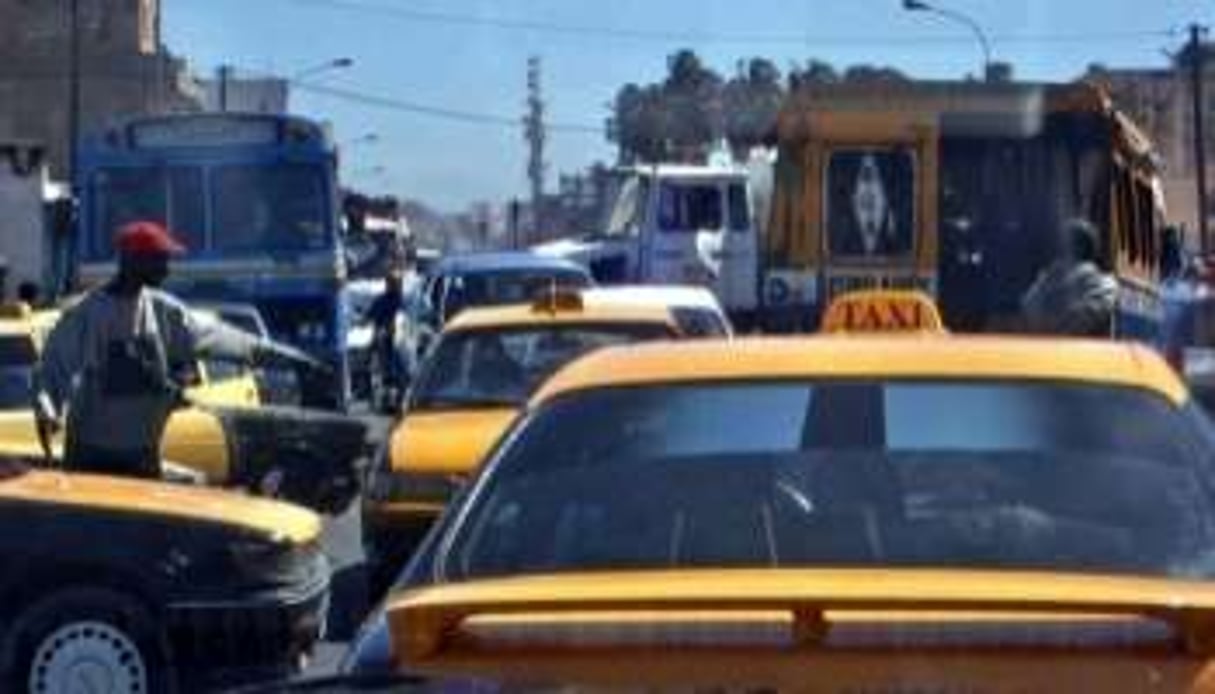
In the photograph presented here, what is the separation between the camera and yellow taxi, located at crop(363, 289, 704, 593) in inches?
469

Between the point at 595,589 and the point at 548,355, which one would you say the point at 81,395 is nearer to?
the point at 548,355

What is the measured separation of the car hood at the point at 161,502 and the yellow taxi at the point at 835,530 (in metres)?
3.71

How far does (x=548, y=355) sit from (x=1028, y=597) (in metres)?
9.07

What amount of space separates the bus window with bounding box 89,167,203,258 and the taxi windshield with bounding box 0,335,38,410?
10.7 meters

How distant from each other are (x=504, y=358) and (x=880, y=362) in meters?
7.99

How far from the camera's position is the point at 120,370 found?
11125 millimetres

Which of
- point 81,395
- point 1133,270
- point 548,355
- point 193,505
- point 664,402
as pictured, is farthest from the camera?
point 1133,270

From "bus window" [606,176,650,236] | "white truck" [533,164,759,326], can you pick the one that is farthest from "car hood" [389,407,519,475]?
"bus window" [606,176,650,236]

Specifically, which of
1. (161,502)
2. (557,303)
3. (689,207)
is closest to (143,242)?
(161,502)

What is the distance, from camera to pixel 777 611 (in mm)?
4152

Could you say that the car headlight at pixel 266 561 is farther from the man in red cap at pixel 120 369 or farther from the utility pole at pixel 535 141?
the utility pole at pixel 535 141

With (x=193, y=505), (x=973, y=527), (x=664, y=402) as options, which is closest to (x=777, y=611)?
(x=973, y=527)

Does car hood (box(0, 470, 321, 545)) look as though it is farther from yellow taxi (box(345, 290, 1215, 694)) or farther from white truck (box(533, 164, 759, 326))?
white truck (box(533, 164, 759, 326))

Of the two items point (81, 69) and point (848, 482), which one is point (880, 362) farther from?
point (81, 69)
